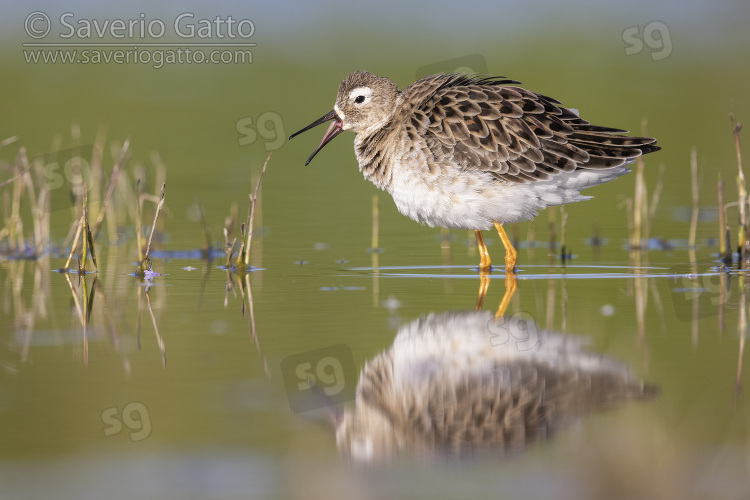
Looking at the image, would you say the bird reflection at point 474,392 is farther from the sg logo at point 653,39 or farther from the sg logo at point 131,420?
the sg logo at point 653,39

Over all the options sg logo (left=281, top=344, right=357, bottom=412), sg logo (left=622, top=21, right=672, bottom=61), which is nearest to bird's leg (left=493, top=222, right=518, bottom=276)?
sg logo (left=281, top=344, right=357, bottom=412)

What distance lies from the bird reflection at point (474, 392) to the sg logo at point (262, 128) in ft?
49.0

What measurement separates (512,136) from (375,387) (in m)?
4.76

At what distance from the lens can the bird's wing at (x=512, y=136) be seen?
11062 mm

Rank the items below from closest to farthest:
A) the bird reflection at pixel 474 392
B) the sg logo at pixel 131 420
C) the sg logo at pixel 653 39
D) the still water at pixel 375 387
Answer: the still water at pixel 375 387 → the bird reflection at pixel 474 392 → the sg logo at pixel 131 420 → the sg logo at pixel 653 39

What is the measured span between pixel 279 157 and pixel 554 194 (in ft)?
45.7

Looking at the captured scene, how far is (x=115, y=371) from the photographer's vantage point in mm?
7496

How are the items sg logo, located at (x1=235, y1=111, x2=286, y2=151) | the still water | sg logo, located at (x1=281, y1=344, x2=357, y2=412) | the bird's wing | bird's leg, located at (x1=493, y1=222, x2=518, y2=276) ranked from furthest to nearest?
sg logo, located at (x1=235, y1=111, x2=286, y2=151) → bird's leg, located at (x1=493, y1=222, x2=518, y2=276) → the bird's wing → sg logo, located at (x1=281, y1=344, x2=357, y2=412) → the still water

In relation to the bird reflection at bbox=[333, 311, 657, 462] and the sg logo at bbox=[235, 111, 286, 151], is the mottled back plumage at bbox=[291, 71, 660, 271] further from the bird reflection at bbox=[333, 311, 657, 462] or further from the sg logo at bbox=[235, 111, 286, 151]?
the sg logo at bbox=[235, 111, 286, 151]

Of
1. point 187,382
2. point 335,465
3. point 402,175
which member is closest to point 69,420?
point 187,382

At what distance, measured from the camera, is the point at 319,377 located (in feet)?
24.1

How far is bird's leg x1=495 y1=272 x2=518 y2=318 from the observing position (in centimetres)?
931

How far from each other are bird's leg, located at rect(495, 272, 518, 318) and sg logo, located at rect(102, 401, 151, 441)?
3487 millimetres

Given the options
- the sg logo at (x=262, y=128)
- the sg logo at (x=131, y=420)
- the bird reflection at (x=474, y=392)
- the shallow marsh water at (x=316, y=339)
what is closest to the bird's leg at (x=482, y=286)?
the shallow marsh water at (x=316, y=339)
